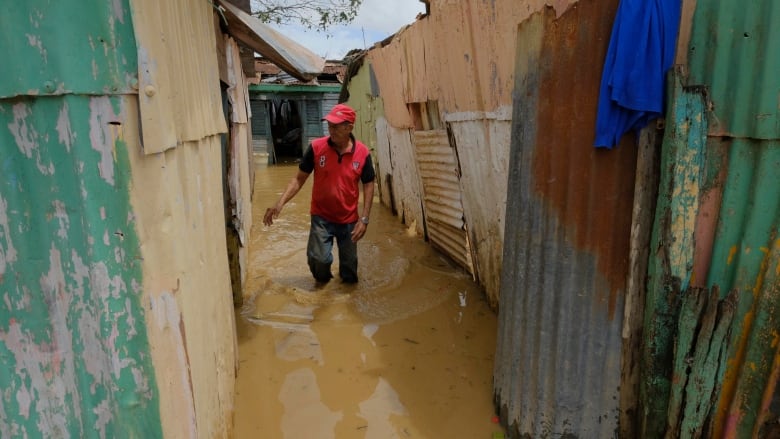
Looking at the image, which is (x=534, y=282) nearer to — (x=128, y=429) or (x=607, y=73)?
(x=607, y=73)

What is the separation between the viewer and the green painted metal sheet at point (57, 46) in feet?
4.43

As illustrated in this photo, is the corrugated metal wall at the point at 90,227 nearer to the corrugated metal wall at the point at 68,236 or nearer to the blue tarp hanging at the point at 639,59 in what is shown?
the corrugated metal wall at the point at 68,236

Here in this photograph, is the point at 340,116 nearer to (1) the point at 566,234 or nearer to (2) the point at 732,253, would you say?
(1) the point at 566,234

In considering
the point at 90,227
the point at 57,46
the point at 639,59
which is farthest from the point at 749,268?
the point at 57,46

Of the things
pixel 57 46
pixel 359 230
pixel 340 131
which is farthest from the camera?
pixel 359 230

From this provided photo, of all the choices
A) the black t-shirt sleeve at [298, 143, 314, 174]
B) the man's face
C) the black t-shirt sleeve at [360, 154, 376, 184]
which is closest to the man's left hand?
the black t-shirt sleeve at [360, 154, 376, 184]

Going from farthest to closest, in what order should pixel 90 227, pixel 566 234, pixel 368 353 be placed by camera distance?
pixel 368 353
pixel 566 234
pixel 90 227

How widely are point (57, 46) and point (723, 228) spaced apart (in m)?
2.59

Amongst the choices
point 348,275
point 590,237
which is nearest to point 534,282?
point 590,237

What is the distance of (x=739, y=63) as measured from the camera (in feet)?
6.54

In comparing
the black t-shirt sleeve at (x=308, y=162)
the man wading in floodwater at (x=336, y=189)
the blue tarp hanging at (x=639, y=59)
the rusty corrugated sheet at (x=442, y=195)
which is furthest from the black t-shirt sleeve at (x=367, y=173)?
the blue tarp hanging at (x=639, y=59)

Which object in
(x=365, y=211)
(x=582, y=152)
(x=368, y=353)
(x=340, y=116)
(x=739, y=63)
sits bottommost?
(x=368, y=353)

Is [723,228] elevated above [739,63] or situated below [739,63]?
below

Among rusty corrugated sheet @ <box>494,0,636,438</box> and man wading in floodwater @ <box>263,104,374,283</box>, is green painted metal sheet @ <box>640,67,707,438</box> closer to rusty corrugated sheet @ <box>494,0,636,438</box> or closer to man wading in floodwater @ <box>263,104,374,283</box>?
rusty corrugated sheet @ <box>494,0,636,438</box>
